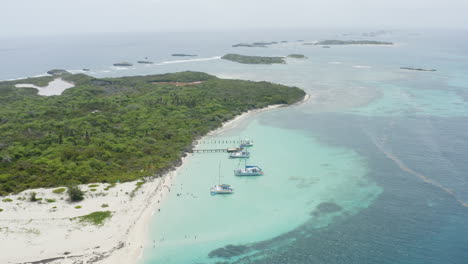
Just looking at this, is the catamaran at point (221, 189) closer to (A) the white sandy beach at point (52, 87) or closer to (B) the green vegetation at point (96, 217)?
(B) the green vegetation at point (96, 217)

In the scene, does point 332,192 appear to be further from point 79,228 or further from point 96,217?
point 79,228

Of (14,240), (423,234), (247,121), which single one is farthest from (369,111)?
(14,240)

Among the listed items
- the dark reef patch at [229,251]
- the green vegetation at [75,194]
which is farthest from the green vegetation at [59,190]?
the dark reef patch at [229,251]

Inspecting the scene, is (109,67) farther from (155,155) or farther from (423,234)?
(423,234)

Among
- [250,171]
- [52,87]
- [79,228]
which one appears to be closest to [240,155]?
[250,171]

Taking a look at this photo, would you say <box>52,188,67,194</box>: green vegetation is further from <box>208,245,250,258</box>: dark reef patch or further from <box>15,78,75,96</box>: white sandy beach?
<box>15,78,75,96</box>: white sandy beach
